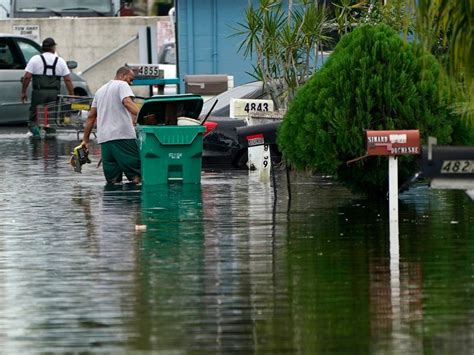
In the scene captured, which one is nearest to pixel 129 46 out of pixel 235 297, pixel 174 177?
pixel 174 177

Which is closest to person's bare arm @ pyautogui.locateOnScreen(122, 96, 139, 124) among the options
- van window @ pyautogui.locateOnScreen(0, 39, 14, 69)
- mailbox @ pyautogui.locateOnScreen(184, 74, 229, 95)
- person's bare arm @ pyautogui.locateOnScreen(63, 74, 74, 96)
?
mailbox @ pyautogui.locateOnScreen(184, 74, 229, 95)

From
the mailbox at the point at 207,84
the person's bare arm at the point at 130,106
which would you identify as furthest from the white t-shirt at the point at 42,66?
the person's bare arm at the point at 130,106

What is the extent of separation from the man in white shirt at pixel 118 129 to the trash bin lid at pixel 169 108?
0.16 meters

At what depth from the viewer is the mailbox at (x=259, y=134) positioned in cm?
1680

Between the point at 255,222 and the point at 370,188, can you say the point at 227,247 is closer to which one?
the point at 255,222

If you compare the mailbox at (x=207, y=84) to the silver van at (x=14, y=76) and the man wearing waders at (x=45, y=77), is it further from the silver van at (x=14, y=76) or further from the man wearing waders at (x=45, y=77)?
the silver van at (x=14, y=76)

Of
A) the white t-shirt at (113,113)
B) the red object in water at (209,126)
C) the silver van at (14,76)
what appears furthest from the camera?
the silver van at (14,76)

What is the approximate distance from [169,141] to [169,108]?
43 cm

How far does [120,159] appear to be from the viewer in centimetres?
1950

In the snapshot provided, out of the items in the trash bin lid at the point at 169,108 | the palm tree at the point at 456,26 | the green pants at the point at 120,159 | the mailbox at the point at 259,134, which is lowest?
the green pants at the point at 120,159

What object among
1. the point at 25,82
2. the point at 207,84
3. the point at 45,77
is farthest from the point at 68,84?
the point at 207,84

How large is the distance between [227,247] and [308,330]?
3729 mm

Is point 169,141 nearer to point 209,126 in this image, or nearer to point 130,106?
point 130,106

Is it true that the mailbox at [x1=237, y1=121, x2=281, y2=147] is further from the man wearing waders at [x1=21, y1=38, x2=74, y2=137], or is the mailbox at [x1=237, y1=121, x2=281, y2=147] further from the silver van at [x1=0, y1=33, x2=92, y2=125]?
the silver van at [x1=0, y1=33, x2=92, y2=125]
